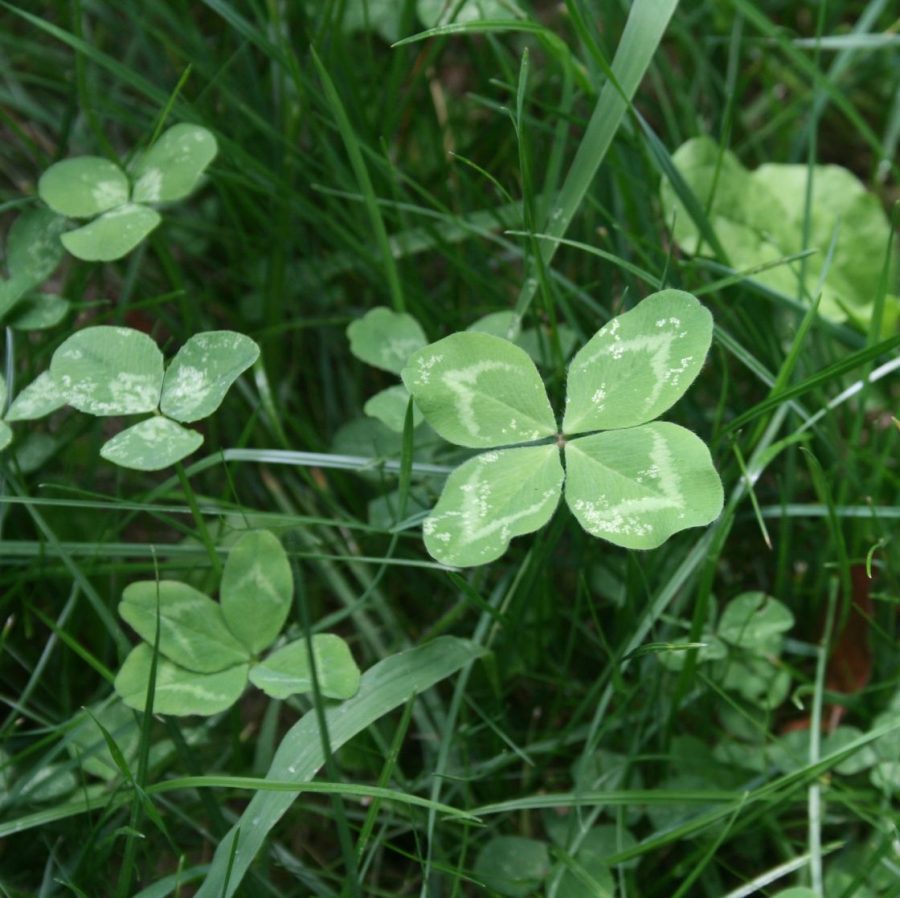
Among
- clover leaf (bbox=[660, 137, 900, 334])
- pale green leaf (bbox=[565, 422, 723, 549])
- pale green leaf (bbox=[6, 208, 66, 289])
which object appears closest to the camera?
pale green leaf (bbox=[565, 422, 723, 549])

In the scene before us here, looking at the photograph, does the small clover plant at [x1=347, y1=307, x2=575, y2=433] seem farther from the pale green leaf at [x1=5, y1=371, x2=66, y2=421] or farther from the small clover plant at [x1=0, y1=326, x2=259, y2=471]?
the pale green leaf at [x1=5, y1=371, x2=66, y2=421]

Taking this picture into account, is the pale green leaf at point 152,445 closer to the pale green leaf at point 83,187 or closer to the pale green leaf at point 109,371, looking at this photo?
the pale green leaf at point 109,371

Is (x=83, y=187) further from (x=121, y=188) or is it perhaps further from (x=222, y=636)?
(x=222, y=636)

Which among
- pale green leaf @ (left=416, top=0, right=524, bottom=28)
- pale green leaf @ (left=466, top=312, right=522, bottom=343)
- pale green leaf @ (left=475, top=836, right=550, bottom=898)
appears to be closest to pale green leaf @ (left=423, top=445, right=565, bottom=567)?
pale green leaf @ (left=466, top=312, right=522, bottom=343)

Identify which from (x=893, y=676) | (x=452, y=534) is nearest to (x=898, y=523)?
(x=893, y=676)

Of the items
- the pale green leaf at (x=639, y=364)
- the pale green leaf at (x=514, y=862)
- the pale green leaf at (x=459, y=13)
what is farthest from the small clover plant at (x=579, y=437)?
the pale green leaf at (x=459, y=13)

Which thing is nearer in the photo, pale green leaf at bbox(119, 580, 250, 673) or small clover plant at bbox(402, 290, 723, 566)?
small clover plant at bbox(402, 290, 723, 566)

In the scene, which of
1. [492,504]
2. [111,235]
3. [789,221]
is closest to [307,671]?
[492,504]
